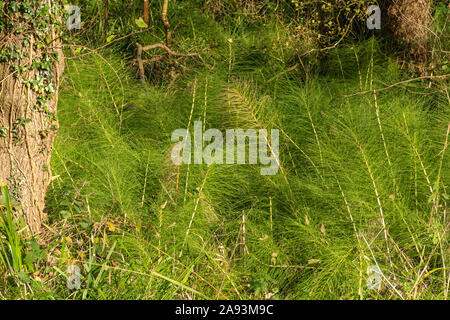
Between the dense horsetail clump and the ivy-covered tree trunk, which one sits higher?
the ivy-covered tree trunk

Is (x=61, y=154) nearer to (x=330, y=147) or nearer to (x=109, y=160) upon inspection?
(x=109, y=160)

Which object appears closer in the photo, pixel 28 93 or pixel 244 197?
pixel 28 93

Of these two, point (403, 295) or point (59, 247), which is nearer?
point (403, 295)

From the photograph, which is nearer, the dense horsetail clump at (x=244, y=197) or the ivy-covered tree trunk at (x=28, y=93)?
the dense horsetail clump at (x=244, y=197)

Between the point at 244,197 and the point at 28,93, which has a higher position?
the point at 28,93

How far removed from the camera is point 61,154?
2719 mm

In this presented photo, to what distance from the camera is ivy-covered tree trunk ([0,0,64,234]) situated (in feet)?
6.97

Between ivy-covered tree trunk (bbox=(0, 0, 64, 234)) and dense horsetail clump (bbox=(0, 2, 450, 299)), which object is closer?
dense horsetail clump (bbox=(0, 2, 450, 299))

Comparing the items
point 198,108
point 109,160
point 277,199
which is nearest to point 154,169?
point 109,160

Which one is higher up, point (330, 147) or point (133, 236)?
point (330, 147)

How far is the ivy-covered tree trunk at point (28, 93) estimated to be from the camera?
212 cm

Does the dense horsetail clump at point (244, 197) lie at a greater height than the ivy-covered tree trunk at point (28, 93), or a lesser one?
lesser

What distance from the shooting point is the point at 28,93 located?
7.16ft

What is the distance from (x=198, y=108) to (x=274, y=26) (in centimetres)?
131
